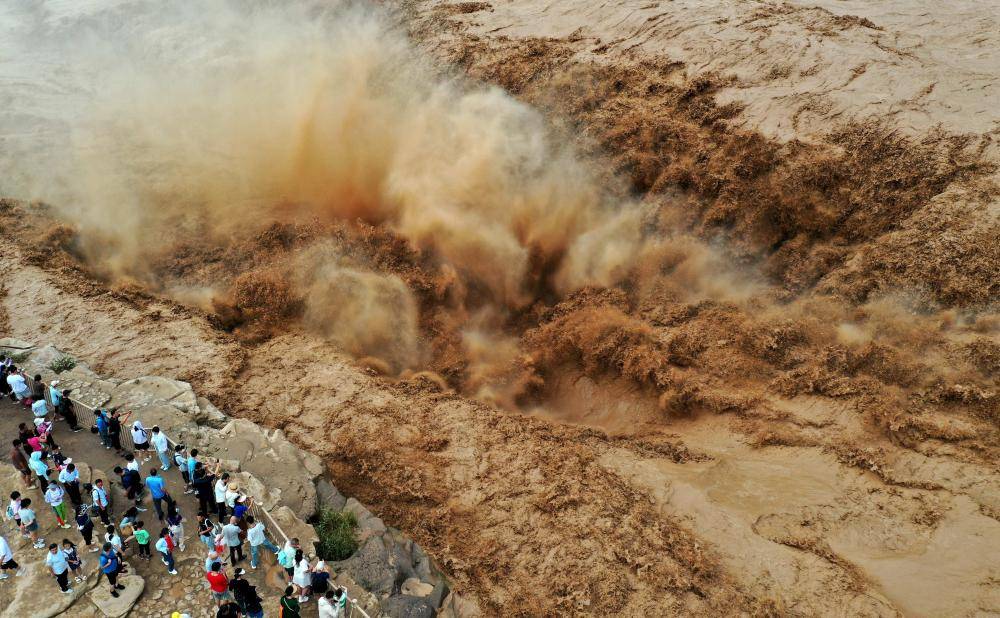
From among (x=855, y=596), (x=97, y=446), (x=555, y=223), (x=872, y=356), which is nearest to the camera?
(x=855, y=596)

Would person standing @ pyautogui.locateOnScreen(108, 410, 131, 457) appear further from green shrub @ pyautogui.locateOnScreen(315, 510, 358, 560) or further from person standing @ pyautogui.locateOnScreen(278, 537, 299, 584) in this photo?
person standing @ pyautogui.locateOnScreen(278, 537, 299, 584)

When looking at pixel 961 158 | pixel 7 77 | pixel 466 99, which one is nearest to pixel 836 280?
pixel 961 158

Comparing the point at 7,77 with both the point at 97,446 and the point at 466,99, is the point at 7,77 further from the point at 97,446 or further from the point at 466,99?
the point at 97,446

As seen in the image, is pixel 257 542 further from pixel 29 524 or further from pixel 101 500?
pixel 29 524

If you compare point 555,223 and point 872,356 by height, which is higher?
point 555,223

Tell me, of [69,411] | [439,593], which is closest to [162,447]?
[69,411]
